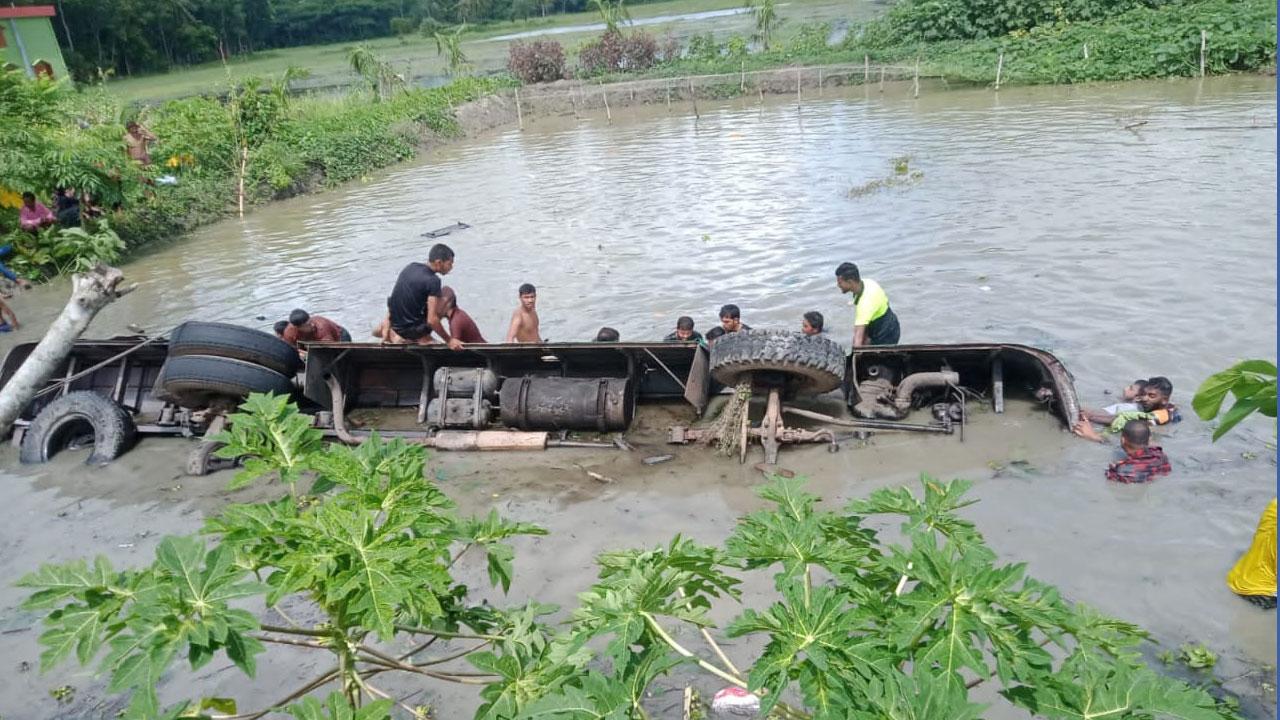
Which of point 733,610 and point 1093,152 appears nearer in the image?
point 733,610

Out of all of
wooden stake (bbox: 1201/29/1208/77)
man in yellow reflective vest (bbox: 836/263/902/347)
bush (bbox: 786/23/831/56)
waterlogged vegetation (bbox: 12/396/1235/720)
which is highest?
bush (bbox: 786/23/831/56)

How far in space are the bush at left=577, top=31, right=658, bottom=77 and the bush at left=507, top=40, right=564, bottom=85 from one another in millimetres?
1388

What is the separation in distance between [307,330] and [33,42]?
2724 cm

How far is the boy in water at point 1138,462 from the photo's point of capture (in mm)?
6430

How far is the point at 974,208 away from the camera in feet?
47.9

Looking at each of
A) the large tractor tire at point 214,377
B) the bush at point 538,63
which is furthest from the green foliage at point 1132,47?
the large tractor tire at point 214,377

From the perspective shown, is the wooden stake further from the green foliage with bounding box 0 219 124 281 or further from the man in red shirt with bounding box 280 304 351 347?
the green foliage with bounding box 0 219 124 281

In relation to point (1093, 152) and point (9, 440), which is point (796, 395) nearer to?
point (9, 440)

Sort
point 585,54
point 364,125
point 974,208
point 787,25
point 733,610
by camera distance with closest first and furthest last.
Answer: point 733,610
point 974,208
point 364,125
point 585,54
point 787,25

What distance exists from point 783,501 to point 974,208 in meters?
13.3

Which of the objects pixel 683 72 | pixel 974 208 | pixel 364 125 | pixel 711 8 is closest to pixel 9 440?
pixel 974 208

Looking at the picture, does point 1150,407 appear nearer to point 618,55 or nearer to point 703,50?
point 703,50

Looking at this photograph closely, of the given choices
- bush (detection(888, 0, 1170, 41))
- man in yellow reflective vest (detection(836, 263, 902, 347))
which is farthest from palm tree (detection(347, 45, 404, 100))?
man in yellow reflective vest (detection(836, 263, 902, 347))

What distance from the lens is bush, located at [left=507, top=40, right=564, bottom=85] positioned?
126 ft
